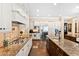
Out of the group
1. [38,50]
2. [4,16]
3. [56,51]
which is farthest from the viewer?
[38,50]

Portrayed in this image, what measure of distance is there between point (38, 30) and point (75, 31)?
9.72 ft

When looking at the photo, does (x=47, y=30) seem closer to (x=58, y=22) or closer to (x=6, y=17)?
(x=58, y=22)

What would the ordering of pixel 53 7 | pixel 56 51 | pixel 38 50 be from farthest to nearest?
pixel 38 50
pixel 53 7
pixel 56 51

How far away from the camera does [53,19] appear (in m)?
11.9

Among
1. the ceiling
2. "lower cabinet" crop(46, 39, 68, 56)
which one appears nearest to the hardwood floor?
"lower cabinet" crop(46, 39, 68, 56)

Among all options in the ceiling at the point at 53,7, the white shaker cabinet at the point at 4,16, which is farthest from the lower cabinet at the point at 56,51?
the ceiling at the point at 53,7

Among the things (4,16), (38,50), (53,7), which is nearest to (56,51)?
(4,16)

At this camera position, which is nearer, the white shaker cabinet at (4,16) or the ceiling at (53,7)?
the white shaker cabinet at (4,16)

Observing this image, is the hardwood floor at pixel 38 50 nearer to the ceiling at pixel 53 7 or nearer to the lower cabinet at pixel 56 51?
the lower cabinet at pixel 56 51

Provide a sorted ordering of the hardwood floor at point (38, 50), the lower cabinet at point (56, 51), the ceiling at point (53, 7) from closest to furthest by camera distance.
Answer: the lower cabinet at point (56, 51)
the ceiling at point (53, 7)
the hardwood floor at point (38, 50)

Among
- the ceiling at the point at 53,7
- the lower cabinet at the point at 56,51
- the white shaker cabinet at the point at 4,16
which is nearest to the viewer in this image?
the white shaker cabinet at the point at 4,16

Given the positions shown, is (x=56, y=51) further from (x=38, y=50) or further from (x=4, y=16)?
(x=38, y=50)

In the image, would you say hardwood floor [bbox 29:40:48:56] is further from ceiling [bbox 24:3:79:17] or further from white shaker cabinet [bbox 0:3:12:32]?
white shaker cabinet [bbox 0:3:12:32]

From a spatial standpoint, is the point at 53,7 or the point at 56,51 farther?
the point at 53,7
